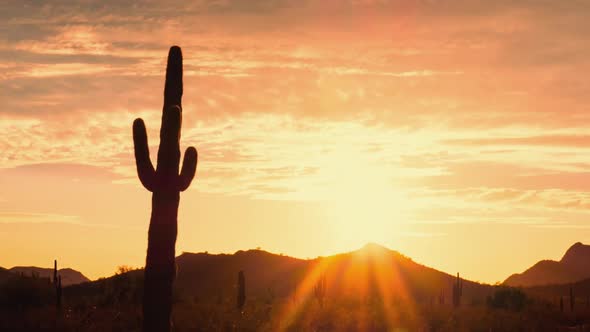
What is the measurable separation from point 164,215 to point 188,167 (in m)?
1.37

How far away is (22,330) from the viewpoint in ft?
90.6

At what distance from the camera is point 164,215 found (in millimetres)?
19016

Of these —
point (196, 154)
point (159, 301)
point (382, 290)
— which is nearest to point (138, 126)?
point (196, 154)

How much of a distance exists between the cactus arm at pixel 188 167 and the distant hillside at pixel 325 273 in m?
67.1

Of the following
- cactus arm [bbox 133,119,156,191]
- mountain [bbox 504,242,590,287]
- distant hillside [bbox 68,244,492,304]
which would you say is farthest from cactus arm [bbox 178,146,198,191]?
mountain [bbox 504,242,590,287]

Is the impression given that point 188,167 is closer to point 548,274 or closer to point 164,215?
point 164,215

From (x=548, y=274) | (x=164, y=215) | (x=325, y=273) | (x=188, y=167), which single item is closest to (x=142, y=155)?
(x=188, y=167)

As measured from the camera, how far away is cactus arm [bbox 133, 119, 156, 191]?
18.2 meters

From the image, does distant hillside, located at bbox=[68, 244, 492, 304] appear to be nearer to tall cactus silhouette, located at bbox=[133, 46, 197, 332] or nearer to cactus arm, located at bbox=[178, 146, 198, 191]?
tall cactus silhouette, located at bbox=[133, 46, 197, 332]

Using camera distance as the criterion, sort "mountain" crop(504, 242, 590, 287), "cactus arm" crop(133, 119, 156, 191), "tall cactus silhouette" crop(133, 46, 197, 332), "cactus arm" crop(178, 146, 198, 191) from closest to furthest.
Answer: "cactus arm" crop(133, 119, 156, 191)
"cactus arm" crop(178, 146, 198, 191)
"tall cactus silhouette" crop(133, 46, 197, 332)
"mountain" crop(504, 242, 590, 287)

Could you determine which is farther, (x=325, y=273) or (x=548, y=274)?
(x=548, y=274)

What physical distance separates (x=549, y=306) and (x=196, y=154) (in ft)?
143

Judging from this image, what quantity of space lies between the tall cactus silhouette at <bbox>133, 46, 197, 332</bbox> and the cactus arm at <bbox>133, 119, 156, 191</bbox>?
3 cm

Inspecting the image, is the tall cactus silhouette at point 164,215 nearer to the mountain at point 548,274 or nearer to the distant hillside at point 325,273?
the distant hillside at point 325,273
